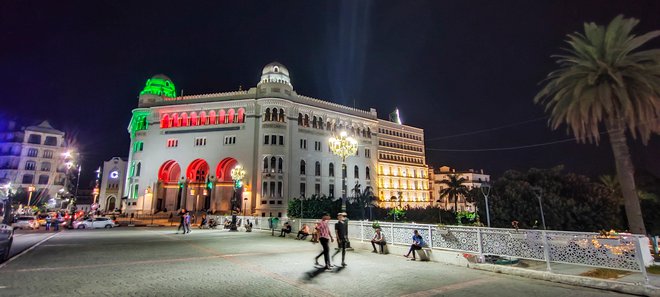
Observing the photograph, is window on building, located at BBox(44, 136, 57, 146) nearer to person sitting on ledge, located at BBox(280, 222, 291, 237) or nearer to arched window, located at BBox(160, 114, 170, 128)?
arched window, located at BBox(160, 114, 170, 128)

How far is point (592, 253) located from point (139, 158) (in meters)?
58.4

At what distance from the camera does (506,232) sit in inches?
392

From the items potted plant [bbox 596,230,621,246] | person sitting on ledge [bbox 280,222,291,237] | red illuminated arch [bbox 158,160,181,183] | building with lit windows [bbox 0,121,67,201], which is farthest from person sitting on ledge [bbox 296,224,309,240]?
building with lit windows [bbox 0,121,67,201]

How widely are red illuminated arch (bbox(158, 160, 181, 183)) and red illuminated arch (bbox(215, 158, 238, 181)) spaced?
8.45 m

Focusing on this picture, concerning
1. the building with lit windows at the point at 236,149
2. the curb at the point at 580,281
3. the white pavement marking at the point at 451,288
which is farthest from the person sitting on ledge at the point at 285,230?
→ the building with lit windows at the point at 236,149

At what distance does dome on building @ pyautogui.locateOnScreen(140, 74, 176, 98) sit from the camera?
186 feet

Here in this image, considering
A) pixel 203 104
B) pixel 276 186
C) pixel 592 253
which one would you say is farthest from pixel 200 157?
pixel 592 253

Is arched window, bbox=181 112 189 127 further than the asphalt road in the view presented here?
Yes

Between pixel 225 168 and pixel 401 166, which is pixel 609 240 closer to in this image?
pixel 225 168

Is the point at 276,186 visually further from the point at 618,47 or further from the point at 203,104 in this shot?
the point at 618,47

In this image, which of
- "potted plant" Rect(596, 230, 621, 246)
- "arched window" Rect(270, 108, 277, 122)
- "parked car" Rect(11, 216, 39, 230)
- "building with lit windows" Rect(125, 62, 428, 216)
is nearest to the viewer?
"potted plant" Rect(596, 230, 621, 246)

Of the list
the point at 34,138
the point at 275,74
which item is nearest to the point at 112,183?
the point at 34,138

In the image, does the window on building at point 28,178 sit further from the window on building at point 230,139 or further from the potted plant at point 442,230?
the potted plant at point 442,230

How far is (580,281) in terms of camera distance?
26.3 feet
